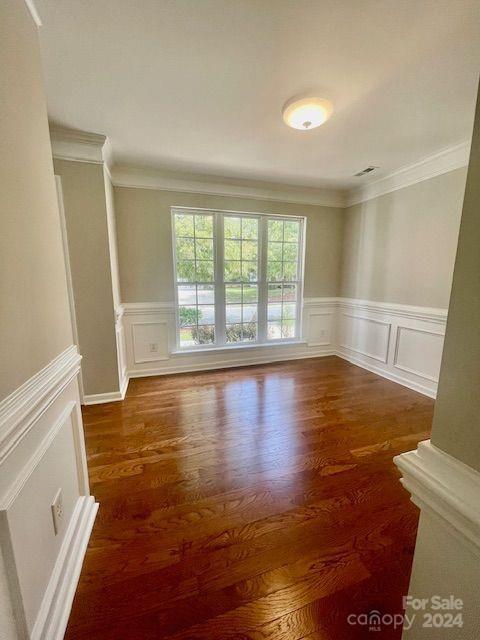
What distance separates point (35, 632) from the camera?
83 centimetres

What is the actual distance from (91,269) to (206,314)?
154cm

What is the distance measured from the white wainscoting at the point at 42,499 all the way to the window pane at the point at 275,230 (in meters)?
3.04

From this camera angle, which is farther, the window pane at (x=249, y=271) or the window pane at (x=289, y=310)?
the window pane at (x=289, y=310)

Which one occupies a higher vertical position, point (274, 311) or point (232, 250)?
point (232, 250)

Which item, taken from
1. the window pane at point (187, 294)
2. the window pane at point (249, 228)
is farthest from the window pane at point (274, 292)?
the window pane at point (187, 294)

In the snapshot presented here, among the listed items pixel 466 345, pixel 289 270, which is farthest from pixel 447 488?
pixel 289 270

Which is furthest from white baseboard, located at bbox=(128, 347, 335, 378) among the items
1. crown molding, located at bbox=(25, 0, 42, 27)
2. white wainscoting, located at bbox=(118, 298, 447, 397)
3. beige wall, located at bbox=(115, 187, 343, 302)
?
crown molding, located at bbox=(25, 0, 42, 27)

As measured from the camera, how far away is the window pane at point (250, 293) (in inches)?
145

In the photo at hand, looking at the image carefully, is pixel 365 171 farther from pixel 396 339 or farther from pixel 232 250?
pixel 396 339

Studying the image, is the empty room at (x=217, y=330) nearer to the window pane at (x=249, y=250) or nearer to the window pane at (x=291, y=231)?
the window pane at (x=249, y=250)

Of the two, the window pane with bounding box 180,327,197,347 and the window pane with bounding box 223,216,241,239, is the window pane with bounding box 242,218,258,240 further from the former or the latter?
the window pane with bounding box 180,327,197,347

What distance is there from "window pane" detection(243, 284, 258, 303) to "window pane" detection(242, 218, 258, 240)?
2.20 feet

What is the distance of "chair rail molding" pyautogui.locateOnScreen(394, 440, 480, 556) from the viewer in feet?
1.61

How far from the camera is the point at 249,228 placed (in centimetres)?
357
